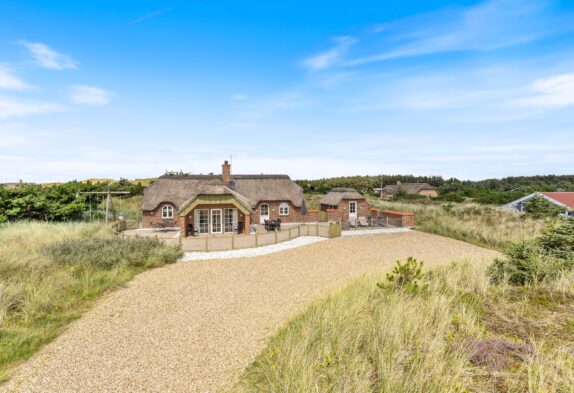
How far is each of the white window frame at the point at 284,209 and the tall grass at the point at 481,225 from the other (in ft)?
35.0

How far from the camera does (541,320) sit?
18.7 feet

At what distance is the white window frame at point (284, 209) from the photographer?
2528 cm

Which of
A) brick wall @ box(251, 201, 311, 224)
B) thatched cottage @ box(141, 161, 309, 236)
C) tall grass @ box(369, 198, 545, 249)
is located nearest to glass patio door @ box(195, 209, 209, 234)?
thatched cottage @ box(141, 161, 309, 236)

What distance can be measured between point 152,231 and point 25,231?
23.8ft

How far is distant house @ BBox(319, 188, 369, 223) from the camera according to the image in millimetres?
25562

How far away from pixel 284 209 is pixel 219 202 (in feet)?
26.0

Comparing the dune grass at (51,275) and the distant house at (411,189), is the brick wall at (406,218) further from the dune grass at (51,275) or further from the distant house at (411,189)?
the distant house at (411,189)

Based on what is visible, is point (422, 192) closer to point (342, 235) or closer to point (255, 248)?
point (342, 235)

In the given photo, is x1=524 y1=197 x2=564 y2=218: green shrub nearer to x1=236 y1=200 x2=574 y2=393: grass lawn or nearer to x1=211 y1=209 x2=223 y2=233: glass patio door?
x1=236 y1=200 x2=574 y2=393: grass lawn

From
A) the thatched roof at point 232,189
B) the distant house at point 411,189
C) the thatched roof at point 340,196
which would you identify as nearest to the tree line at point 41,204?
the thatched roof at point 232,189

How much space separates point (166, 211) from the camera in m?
22.3

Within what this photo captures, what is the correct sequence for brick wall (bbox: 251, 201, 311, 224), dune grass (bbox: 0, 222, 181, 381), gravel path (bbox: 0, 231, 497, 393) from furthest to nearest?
1. brick wall (bbox: 251, 201, 311, 224)
2. dune grass (bbox: 0, 222, 181, 381)
3. gravel path (bbox: 0, 231, 497, 393)

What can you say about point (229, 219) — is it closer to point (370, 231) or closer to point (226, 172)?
point (226, 172)

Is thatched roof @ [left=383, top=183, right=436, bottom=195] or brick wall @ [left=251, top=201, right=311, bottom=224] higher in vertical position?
thatched roof @ [left=383, top=183, right=436, bottom=195]
